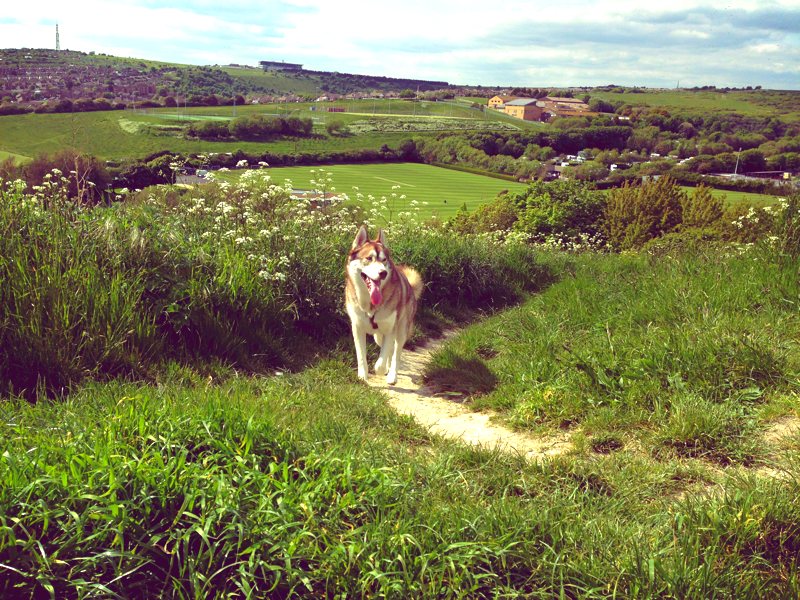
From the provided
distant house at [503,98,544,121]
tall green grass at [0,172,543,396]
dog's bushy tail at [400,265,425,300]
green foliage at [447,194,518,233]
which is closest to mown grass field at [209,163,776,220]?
green foliage at [447,194,518,233]

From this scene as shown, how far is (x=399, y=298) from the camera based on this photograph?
257 inches

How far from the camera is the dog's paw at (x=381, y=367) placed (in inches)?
259

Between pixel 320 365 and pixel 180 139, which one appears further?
pixel 180 139

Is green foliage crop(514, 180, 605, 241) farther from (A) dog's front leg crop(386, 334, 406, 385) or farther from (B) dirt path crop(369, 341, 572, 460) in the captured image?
(B) dirt path crop(369, 341, 572, 460)

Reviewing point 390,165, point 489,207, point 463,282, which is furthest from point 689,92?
point 463,282

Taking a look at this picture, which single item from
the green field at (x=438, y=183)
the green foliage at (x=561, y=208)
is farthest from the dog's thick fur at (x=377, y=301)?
the green field at (x=438, y=183)

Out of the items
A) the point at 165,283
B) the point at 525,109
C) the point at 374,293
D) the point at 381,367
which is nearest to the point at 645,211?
the point at 381,367

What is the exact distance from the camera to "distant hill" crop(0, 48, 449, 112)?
2655 inches

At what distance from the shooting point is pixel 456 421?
5.42 metres

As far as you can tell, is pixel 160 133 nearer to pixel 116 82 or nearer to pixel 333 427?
pixel 116 82

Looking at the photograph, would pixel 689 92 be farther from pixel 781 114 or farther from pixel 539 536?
pixel 539 536

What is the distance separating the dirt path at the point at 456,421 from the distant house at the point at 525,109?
118 meters

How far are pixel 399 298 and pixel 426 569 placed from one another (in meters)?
3.97

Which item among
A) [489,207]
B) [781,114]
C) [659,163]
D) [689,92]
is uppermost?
[689,92]
